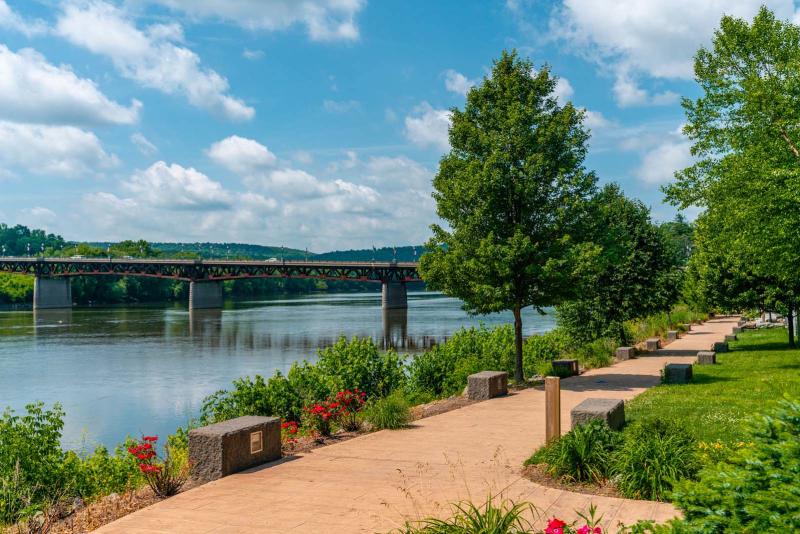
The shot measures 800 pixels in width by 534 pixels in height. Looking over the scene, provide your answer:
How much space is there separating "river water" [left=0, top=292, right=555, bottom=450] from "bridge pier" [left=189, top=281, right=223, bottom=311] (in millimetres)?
23135

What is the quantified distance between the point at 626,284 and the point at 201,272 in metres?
90.7

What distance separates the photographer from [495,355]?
76.6ft

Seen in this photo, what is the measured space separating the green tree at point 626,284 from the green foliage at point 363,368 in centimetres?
1182

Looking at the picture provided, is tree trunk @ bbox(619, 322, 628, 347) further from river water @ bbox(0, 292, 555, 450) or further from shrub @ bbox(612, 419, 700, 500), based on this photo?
shrub @ bbox(612, 419, 700, 500)

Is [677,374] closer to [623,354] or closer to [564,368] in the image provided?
[564,368]

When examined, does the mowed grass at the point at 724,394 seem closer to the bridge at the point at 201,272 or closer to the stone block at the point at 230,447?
the stone block at the point at 230,447

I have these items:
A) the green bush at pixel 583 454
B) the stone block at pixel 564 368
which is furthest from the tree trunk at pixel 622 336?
the green bush at pixel 583 454

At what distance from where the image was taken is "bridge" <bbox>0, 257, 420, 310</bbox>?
3863 inches

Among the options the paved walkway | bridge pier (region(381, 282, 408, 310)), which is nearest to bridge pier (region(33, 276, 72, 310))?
bridge pier (region(381, 282, 408, 310))

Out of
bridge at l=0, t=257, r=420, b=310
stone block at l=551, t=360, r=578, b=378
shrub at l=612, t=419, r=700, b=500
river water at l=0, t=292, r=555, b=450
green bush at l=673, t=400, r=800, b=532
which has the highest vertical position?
bridge at l=0, t=257, r=420, b=310

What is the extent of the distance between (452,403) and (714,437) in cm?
680

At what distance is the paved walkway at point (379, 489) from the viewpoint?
757 centimetres

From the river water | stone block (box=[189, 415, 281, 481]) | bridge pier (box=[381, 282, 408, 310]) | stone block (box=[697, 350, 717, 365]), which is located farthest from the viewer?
bridge pier (box=[381, 282, 408, 310])

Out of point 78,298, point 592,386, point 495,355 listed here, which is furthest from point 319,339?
point 78,298
